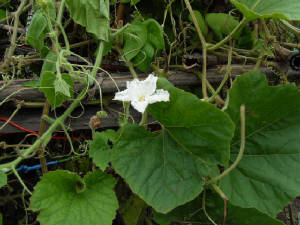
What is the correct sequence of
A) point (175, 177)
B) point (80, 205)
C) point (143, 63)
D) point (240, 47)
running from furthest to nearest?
point (240, 47) → point (143, 63) → point (80, 205) → point (175, 177)

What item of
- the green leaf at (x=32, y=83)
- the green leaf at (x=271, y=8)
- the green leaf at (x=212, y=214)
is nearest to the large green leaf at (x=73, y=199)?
the green leaf at (x=212, y=214)

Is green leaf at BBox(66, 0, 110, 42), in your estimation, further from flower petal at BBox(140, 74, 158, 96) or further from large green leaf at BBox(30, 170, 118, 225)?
large green leaf at BBox(30, 170, 118, 225)

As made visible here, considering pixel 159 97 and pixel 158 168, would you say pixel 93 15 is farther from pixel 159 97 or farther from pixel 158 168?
pixel 158 168

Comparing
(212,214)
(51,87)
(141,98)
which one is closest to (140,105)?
(141,98)

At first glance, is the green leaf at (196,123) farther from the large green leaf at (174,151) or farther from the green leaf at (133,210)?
the green leaf at (133,210)

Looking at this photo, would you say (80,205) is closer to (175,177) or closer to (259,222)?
(175,177)

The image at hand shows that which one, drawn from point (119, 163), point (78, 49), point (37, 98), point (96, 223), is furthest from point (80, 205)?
point (78, 49)
